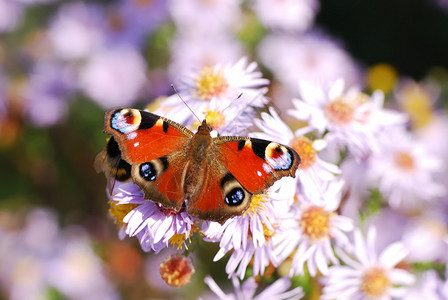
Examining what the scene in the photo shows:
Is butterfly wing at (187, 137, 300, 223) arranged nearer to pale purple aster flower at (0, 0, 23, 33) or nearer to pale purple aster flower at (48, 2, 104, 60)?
pale purple aster flower at (48, 2, 104, 60)

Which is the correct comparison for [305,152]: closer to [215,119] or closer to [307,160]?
[307,160]

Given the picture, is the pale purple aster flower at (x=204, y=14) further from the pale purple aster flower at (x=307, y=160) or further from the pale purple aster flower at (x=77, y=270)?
the pale purple aster flower at (x=307, y=160)

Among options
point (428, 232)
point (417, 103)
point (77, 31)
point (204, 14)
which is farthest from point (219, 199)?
point (77, 31)

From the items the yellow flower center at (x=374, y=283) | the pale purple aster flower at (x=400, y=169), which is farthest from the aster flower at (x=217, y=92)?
the pale purple aster flower at (x=400, y=169)

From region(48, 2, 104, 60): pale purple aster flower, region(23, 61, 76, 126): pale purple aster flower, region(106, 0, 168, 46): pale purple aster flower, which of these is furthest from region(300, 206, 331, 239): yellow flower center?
region(48, 2, 104, 60): pale purple aster flower

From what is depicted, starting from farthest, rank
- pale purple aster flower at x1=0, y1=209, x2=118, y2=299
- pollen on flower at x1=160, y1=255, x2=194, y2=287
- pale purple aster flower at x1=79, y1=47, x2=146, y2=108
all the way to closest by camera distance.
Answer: pale purple aster flower at x1=79, y1=47, x2=146, y2=108 → pale purple aster flower at x1=0, y1=209, x2=118, y2=299 → pollen on flower at x1=160, y1=255, x2=194, y2=287

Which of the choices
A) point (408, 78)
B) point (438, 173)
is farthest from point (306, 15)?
point (438, 173)
